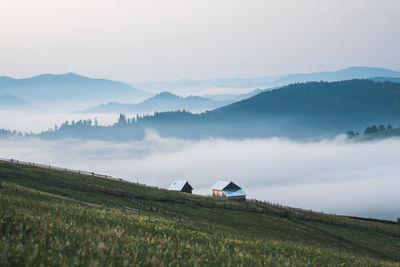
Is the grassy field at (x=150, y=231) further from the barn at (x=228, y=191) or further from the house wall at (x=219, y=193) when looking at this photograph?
the house wall at (x=219, y=193)

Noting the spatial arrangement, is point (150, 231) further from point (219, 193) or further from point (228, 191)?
point (219, 193)

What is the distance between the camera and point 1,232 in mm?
11438

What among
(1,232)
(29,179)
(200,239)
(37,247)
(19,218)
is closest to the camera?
(37,247)

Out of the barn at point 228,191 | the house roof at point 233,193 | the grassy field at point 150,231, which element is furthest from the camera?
the barn at point 228,191

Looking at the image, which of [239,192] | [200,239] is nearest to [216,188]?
[239,192]

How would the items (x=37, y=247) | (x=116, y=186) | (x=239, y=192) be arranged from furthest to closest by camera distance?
(x=239, y=192) < (x=116, y=186) < (x=37, y=247)

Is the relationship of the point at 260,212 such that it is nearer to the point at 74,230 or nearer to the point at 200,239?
the point at 200,239

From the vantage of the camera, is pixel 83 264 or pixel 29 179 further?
pixel 29 179

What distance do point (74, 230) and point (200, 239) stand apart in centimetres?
775

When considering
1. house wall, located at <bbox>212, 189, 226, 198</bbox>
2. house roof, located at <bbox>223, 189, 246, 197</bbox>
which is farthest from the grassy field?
house wall, located at <bbox>212, 189, 226, 198</bbox>

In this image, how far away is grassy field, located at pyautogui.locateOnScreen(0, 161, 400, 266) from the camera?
10.2 m

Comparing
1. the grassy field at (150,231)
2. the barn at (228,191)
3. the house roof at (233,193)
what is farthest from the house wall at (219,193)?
the grassy field at (150,231)

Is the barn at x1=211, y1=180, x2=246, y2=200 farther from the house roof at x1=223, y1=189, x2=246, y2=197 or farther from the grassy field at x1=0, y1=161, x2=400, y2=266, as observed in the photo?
the grassy field at x1=0, y1=161, x2=400, y2=266

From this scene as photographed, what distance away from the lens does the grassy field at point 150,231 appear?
10.2 m
